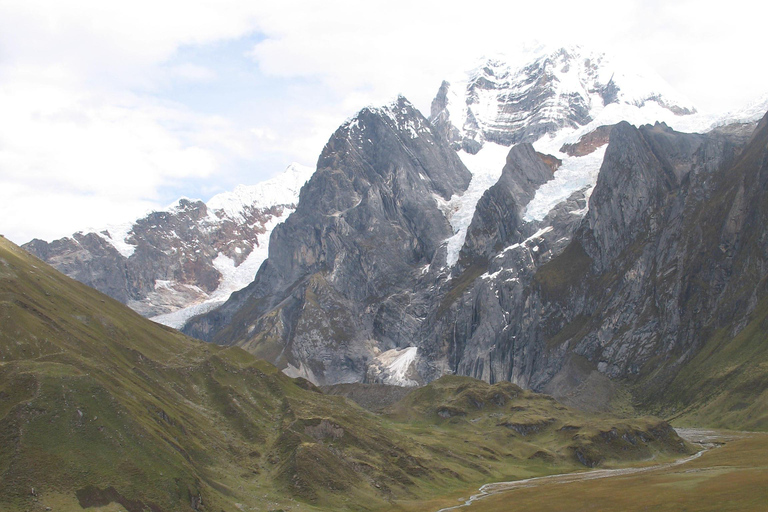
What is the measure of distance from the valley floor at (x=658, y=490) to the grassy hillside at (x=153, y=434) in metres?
15.7

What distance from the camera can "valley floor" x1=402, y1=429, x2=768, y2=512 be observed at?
110 metres

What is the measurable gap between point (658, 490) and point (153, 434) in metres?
88.9

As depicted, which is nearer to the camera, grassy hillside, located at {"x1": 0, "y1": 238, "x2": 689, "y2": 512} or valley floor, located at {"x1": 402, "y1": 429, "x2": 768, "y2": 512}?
grassy hillside, located at {"x1": 0, "y1": 238, "x2": 689, "y2": 512}

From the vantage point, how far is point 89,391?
122m

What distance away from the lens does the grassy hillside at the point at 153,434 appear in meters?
107

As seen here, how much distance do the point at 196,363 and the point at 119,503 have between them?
89376 millimetres

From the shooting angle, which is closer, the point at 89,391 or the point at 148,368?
the point at 89,391

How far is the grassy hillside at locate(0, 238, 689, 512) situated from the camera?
107062 millimetres

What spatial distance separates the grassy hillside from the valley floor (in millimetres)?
15711

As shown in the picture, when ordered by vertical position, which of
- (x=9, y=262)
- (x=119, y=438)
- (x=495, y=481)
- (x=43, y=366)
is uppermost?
(x=9, y=262)

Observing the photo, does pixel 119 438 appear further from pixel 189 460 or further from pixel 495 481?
pixel 495 481

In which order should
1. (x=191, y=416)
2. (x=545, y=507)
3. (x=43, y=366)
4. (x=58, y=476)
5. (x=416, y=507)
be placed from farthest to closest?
1. (x=191, y=416)
2. (x=416, y=507)
3. (x=545, y=507)
4. (x=43, y=366)
5. (x=58, y=476)

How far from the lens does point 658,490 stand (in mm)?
128750

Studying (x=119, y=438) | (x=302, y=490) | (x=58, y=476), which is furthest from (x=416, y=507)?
(x=58, y=476)
